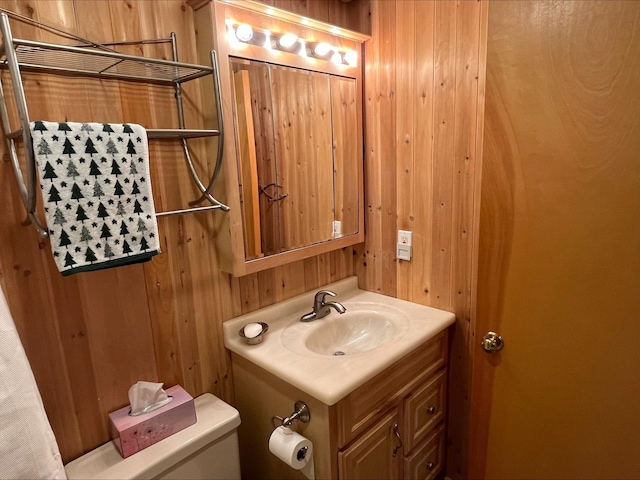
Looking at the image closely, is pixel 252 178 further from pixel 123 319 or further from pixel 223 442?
pixel 223 442

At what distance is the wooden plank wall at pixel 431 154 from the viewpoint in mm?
1496

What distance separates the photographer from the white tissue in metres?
1.24

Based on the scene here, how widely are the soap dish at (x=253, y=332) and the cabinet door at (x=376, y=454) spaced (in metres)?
0.47

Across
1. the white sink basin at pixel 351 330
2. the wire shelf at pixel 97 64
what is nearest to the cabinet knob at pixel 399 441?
the white sink basin at pixel 351 330

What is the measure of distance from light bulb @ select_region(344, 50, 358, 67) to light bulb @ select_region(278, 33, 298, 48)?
0.30m

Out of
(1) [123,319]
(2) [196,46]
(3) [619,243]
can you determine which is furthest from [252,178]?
(3) [619,243]

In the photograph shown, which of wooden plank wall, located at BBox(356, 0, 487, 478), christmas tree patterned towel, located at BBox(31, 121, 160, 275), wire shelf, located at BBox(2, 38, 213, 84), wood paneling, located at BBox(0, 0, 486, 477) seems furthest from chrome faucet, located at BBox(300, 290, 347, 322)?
wire shelf, located at BBox(2, 38, 213, 84)

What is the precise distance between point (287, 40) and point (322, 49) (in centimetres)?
19

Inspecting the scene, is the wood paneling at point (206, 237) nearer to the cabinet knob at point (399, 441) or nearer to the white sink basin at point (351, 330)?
the white sink basin at point (351, 330)

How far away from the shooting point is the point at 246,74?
1.41m

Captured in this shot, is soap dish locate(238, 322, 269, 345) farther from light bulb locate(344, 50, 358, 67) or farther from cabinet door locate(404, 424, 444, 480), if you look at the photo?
light bulb locate(344, 50, 358, 67)

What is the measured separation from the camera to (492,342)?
1.50 meters

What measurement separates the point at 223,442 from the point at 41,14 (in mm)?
1370


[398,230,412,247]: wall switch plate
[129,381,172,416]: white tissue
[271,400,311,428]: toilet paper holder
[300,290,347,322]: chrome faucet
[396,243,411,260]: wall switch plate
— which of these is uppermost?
[398,230,412,247]: wall switch plate
